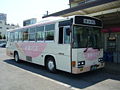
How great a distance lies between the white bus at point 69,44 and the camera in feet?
22.1

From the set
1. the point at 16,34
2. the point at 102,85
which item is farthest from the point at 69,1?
the point at 102,85

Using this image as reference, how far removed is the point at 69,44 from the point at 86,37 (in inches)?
39.1

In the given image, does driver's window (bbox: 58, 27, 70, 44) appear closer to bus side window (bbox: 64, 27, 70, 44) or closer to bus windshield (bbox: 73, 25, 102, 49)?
bus side window (bbox: 64, 27, 70, 44)

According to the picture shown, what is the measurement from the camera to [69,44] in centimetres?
682

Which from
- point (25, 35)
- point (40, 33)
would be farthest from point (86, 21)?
point (25, 35)

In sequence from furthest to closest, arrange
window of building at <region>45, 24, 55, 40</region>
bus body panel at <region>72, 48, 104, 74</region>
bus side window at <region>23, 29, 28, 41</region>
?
bus side window at <region>23, 29, 28, 41</region>, window of building at <region>45, 24, 55, 40</region>, bus body panel at <region>72, 48, 104, 74</region>

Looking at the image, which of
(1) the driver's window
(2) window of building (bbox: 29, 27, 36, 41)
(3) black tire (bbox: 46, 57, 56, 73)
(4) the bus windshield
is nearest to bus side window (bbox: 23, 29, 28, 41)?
(2) window of building (bbox: 29, 27, 36, 41)

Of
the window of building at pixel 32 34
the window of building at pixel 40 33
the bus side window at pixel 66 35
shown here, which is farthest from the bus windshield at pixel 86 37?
the window of building at pixel 32 34

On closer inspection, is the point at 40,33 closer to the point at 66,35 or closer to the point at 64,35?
the point at 64,35

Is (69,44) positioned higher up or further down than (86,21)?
further down

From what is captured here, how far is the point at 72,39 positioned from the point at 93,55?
1.57 meters

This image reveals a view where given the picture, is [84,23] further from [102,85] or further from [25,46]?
[25,46]

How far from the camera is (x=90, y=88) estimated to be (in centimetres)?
573

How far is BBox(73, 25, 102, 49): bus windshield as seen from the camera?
6.74 meters
